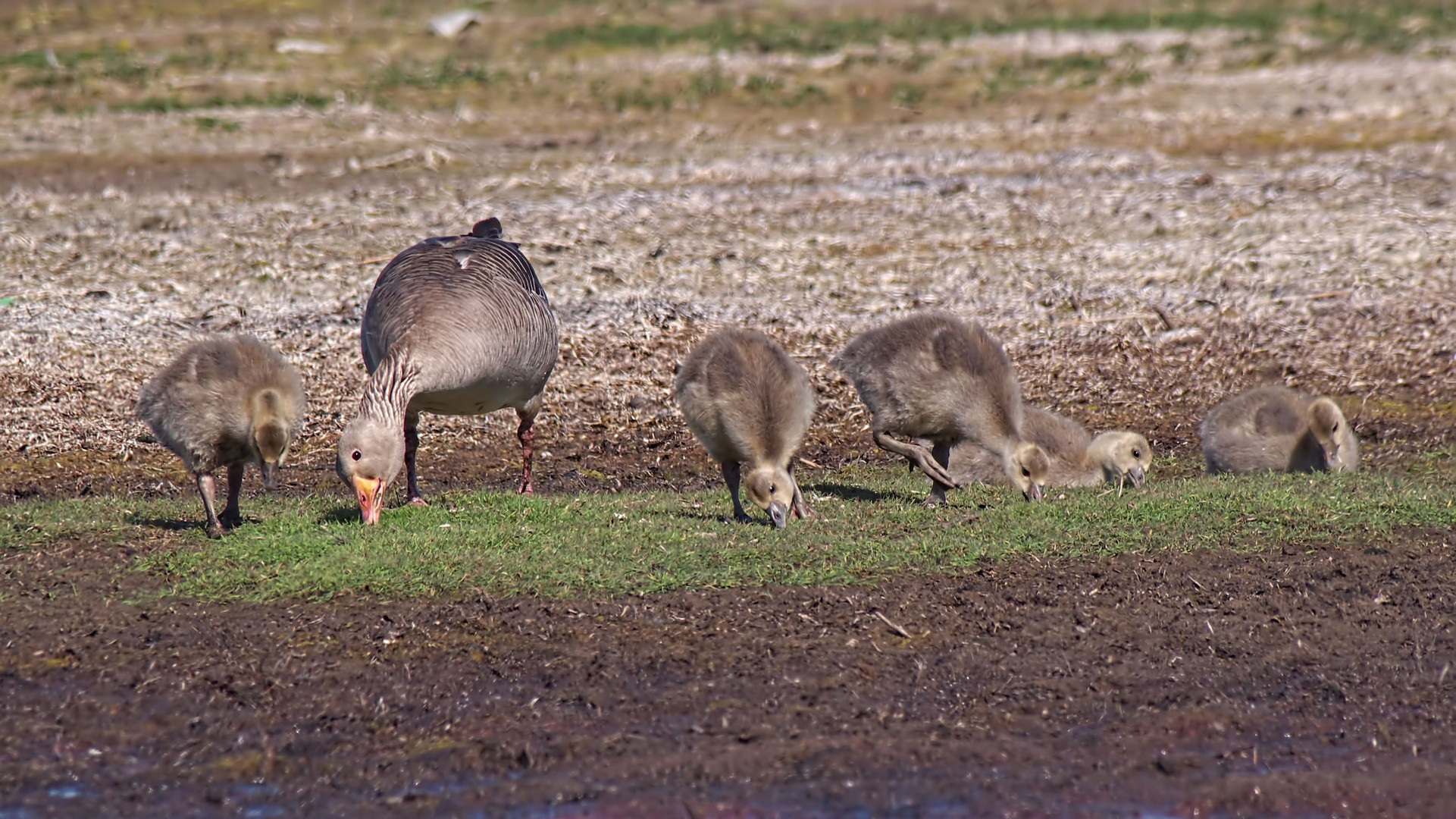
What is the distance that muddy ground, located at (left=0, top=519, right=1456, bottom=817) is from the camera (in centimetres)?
572

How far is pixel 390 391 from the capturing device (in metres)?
8.98

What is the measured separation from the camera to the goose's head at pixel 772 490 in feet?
29.2

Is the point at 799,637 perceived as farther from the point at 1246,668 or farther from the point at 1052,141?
the point at 1052,141

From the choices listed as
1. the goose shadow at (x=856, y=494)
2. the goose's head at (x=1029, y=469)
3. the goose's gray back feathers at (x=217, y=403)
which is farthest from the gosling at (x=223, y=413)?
the goose's head at (x=1029, y=469)

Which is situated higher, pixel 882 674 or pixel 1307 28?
pixel 1307 28

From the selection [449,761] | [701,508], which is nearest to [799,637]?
[449,761]

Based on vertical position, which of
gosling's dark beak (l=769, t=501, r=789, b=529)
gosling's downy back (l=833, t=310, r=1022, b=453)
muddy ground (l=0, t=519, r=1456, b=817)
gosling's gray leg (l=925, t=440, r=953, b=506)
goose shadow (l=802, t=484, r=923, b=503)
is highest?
gosling's downy back (l=833, t=310, r=1022, b=453)

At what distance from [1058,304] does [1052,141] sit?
6099 millimetres

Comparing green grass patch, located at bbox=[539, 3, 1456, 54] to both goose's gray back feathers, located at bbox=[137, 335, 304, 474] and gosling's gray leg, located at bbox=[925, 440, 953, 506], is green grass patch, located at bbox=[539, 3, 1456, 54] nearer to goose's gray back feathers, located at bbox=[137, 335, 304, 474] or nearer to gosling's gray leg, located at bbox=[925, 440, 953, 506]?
gosling's gray leg, located at bbox=[925, 440, 953, 506]

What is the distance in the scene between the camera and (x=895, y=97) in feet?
74.8

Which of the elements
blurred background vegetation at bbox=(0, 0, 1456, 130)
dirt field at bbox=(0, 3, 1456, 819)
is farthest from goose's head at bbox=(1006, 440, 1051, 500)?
blurred background vegetation at bbox=(0, 0, 1456, 130)

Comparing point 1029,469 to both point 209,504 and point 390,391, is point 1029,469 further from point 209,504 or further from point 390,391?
point 209,504

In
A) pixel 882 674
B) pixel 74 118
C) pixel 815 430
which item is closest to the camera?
pixel 882 674

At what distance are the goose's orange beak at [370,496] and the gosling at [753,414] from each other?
1908 mm
